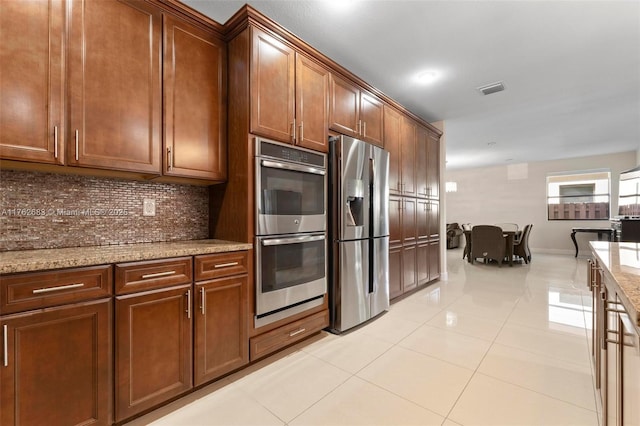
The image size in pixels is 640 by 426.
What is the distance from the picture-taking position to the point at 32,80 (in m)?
1.41

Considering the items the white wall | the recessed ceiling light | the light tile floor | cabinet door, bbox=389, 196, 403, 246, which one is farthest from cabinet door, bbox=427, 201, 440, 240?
the white wall

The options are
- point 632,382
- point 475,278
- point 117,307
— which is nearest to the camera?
point 632,382

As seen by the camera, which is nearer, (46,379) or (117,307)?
(46,379)

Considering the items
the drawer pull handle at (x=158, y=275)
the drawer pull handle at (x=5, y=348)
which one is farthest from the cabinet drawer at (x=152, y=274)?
the drawer pull handle at (x=5, y=348)

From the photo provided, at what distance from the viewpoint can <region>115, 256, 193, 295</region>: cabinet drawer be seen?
1.42 meters

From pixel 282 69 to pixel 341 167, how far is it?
0.91m

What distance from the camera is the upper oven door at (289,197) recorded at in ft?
6.54

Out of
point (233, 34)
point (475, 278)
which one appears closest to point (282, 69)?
point (233, 34)

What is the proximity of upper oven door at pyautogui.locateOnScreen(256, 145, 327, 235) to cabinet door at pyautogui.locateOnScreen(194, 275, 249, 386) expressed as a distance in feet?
1.41

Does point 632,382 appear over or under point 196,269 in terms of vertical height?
under

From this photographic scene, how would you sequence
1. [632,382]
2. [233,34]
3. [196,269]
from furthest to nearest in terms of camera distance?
[233,34] → [196,269] → [632,382]

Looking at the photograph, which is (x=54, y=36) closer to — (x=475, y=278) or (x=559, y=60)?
(x=559, y=60)

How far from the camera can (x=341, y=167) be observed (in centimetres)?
252

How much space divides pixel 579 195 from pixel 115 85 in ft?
33.0
